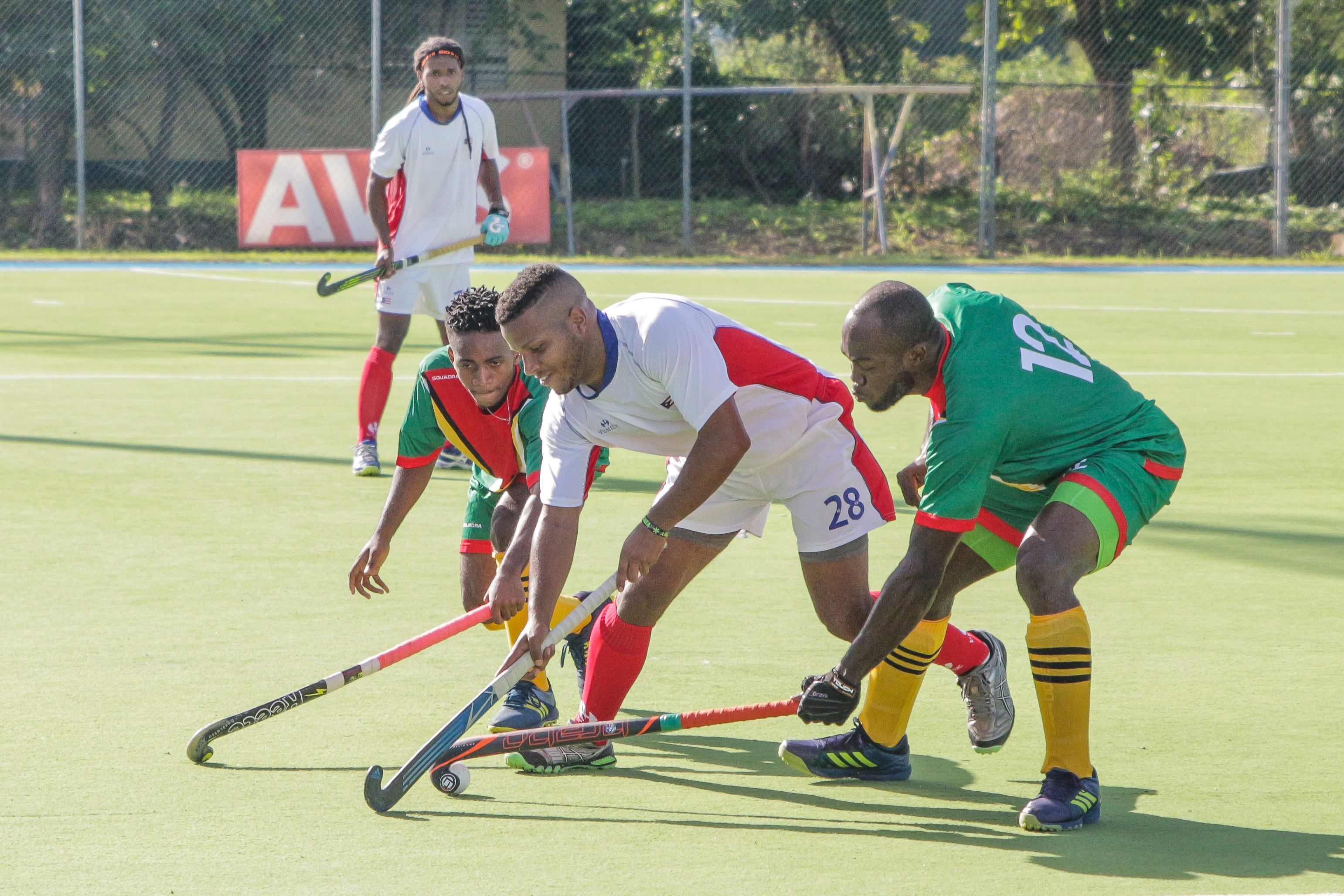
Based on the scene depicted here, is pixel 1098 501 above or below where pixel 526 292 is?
below

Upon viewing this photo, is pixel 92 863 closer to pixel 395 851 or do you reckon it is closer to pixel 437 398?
pixel 395 851

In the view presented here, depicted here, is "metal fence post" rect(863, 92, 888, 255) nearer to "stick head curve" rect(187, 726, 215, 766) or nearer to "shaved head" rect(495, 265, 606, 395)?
"shaved head" rect(495, 265, 606, 395)

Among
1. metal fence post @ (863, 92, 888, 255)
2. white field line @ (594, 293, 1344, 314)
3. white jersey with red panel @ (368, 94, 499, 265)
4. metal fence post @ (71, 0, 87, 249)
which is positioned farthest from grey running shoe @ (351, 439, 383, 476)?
metal fence post @ (863, 92, 888, 255)

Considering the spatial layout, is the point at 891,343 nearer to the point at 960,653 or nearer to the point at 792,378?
Result: the point at 792,378

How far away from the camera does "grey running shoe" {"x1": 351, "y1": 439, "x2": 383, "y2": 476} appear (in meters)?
7.89

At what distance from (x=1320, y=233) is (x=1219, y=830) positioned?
812 inches

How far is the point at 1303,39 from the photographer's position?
2323cm

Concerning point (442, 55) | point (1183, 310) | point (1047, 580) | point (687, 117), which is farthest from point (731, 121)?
point (1047, 580)

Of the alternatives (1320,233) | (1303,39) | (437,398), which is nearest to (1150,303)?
(1320,233)

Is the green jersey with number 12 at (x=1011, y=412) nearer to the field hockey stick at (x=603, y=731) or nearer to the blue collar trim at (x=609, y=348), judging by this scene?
the field hockey stick at (x=603, y=731)

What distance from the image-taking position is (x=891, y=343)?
11.8 ft

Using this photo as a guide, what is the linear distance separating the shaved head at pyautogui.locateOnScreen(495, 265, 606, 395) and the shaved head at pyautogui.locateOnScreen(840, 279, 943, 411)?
623mm

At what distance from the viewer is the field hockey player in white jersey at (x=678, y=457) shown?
3715mm

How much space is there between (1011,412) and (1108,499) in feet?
1.15
